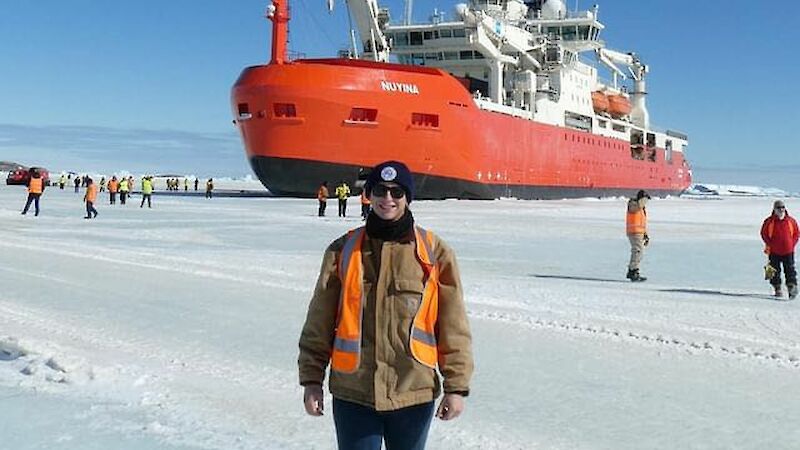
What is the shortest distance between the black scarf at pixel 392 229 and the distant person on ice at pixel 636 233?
7949 mm

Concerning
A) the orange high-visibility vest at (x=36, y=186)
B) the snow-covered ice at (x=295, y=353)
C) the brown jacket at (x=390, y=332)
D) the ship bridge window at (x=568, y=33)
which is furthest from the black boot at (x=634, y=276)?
the ship bridge window at (x=568, y=33)

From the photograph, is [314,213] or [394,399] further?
[314,213]

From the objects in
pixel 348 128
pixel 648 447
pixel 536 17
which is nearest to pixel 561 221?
pixel 348 128

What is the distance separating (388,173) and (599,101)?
4216 cm

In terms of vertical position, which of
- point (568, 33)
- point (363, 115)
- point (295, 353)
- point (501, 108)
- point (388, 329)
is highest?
point (568, 33)

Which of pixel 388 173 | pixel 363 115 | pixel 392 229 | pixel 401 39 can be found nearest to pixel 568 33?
pixel 401 39

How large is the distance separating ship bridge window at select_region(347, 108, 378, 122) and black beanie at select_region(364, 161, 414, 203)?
79.2 feet

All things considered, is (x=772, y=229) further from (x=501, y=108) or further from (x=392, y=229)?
(x=501, y=108)

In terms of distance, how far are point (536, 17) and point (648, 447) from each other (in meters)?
41.5

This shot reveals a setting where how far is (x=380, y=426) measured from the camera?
244 cm

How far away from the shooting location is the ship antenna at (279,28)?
2731 cm

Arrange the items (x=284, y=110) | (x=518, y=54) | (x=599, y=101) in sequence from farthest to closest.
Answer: (x=599, y=101)
(x=518, y=54)
(x=284, y=110)

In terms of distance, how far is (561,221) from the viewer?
21.3 m

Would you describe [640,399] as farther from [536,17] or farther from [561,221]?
[536,17]
